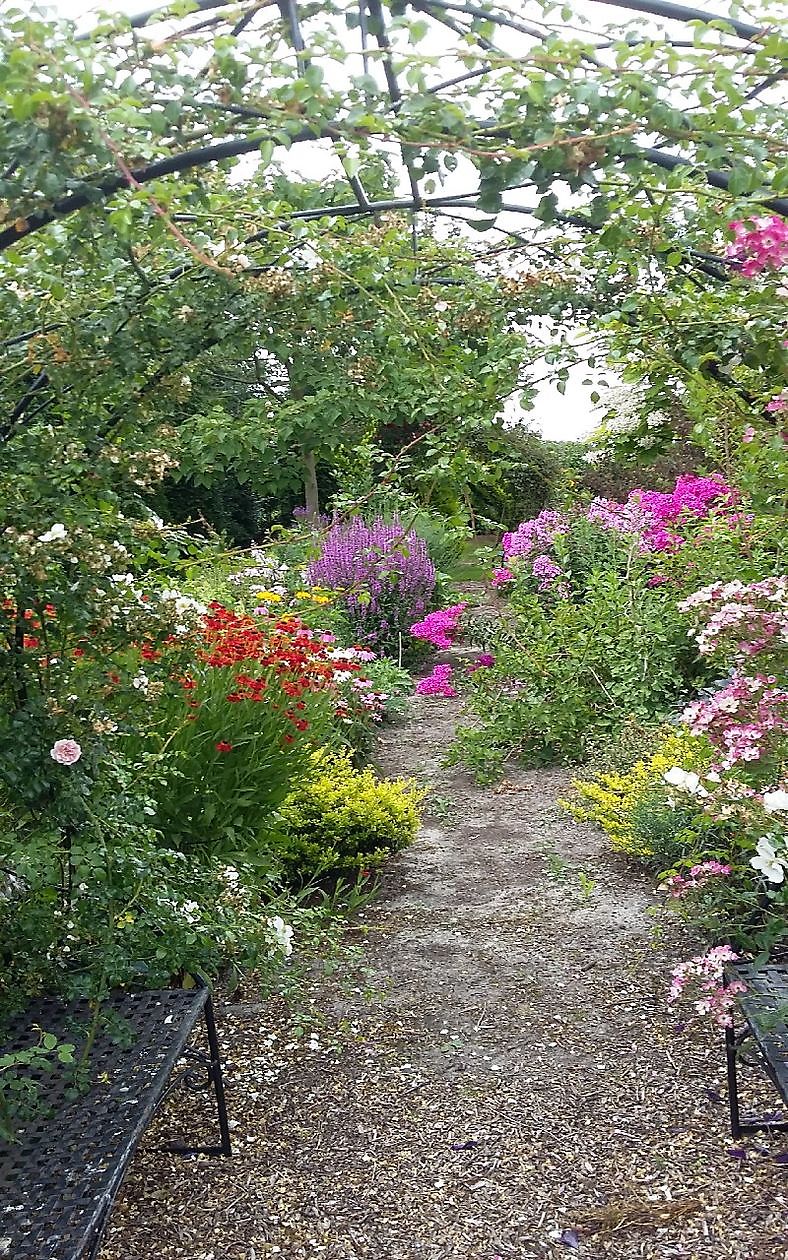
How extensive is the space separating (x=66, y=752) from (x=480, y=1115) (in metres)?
1.31

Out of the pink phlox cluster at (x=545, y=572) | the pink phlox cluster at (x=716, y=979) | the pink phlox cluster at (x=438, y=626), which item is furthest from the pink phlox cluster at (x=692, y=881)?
the pink phlox cluster at (x=438, y=626)

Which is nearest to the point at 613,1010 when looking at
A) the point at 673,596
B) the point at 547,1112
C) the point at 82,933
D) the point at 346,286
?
the point at 547,1112

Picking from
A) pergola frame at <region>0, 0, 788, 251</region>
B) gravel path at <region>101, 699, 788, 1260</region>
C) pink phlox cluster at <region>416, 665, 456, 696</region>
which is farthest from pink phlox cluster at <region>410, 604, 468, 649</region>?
pergola frame at <region>0, 0, 788, 251</region>

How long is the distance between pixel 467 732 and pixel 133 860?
307 centimetres

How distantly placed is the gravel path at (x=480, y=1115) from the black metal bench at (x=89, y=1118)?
206 mm

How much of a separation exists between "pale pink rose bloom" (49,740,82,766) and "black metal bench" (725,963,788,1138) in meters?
1.31

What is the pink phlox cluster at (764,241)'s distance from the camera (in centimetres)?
172

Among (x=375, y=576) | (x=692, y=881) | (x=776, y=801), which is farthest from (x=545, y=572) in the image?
(x=776, y=801)

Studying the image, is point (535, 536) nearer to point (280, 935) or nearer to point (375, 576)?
point (375, 576)

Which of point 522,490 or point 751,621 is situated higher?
point 751,621

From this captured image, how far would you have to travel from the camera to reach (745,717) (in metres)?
2.05

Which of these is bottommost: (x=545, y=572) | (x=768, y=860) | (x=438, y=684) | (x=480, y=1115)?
(x=438, y=684)

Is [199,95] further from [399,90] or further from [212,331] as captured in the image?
[212,331]

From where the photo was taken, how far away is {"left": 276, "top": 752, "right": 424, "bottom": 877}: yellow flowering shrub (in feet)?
11.6
